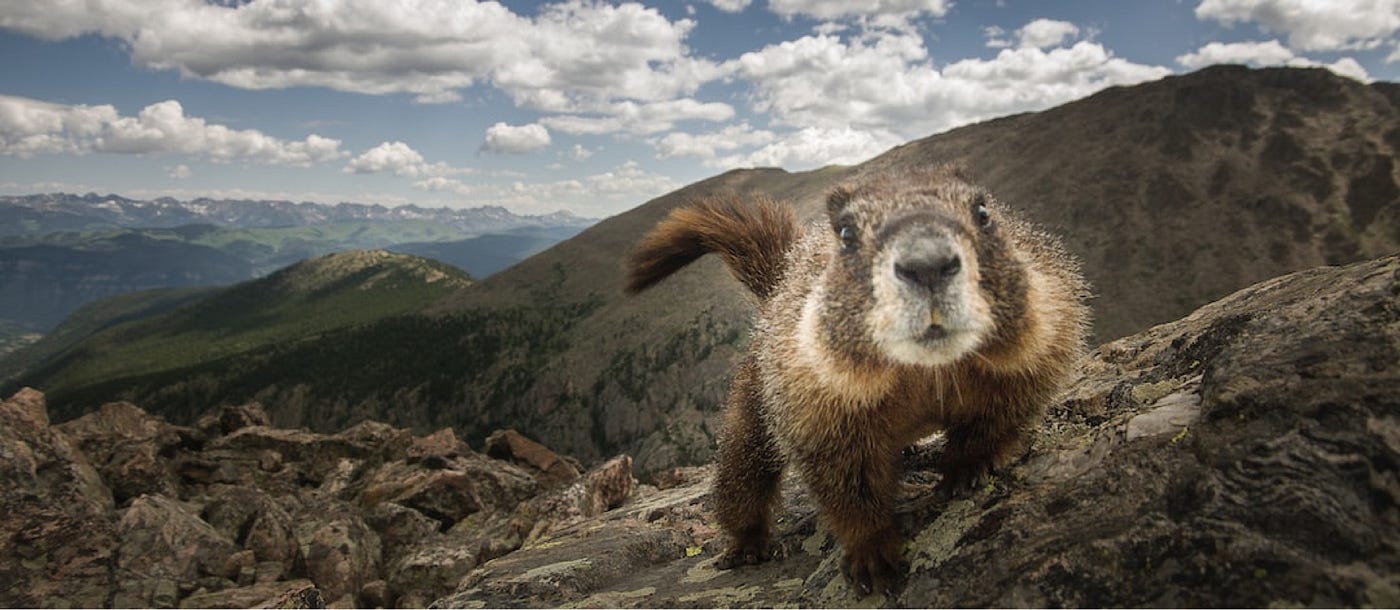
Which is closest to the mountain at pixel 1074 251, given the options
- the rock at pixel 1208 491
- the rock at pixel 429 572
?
the rock at pixel 429 572

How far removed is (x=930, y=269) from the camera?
3.94m

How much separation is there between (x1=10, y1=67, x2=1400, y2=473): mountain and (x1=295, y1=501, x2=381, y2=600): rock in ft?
103

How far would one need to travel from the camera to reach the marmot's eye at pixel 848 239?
4715 mm

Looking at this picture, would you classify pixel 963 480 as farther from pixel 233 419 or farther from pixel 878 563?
pixel 233 419

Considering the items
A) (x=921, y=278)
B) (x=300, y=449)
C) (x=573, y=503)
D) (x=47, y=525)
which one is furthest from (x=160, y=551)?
(x=921, y=278)

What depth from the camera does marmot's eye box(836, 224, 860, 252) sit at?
15.5ft

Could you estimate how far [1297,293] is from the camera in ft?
18.4

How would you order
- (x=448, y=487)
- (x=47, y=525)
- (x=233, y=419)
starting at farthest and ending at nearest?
(x=233, y=419)
(x=448, y=487)
(x=47, y=525)

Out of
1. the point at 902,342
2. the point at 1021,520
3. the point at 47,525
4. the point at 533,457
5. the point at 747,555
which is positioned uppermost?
the point at 902,342

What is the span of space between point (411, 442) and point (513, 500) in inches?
283

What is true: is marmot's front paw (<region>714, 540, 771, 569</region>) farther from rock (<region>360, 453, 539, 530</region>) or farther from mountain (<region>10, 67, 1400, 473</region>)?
mountain (<region>10, 67, 1400, 473</region>)

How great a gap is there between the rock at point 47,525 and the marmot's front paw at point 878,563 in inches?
565

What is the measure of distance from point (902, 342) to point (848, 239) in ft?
3.19

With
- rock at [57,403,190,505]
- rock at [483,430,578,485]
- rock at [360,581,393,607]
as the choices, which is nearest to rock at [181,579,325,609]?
rock at [360,581,393,607]
